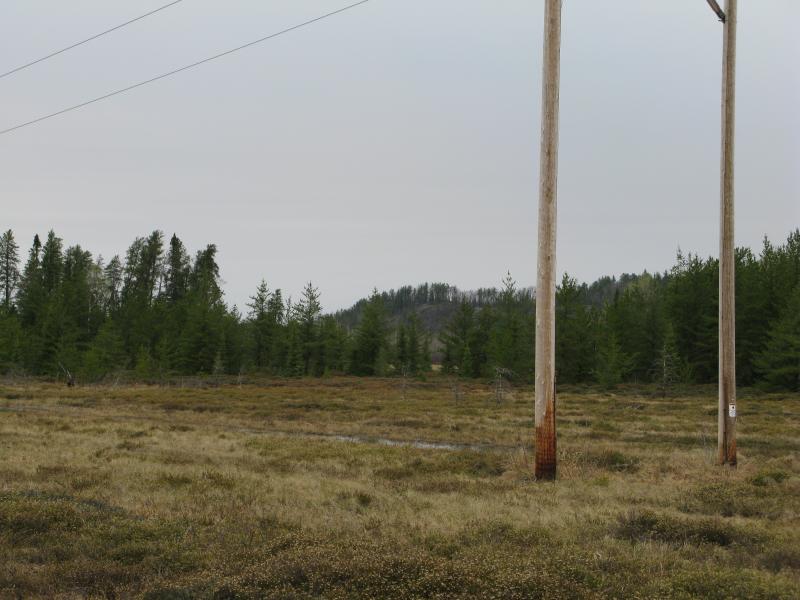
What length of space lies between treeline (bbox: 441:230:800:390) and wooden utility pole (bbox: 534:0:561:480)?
41.3 meters

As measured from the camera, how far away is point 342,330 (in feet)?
278

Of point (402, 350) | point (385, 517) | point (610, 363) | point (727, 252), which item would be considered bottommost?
point (385, 517)

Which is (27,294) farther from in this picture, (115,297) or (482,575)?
(482,575)

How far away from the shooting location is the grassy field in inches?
241

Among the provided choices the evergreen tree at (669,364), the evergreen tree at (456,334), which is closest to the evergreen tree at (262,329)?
the evergreen tree at (456,334)

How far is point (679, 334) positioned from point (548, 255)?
57252mm

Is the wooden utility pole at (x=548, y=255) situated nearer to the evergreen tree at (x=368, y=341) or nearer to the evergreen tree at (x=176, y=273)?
the evergreen tree at (x=368, y=341)

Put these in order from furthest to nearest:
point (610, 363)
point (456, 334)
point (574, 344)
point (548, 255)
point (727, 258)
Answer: point (456, 334)
point (574, 344)
point (610, 363)
point (727, 258)
point (548, 255)

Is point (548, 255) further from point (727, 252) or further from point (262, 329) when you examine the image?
point (262, 329)

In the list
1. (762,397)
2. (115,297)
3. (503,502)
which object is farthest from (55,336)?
(503,502)

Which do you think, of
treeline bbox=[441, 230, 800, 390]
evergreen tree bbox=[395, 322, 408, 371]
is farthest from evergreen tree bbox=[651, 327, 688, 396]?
evergreen tree bbox=[395, 322, 408, 371]

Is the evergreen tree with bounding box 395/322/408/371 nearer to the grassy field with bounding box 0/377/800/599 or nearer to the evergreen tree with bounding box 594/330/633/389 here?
the evergreen tree with bounding box 594/330/633/389

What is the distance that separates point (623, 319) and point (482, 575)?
63682 mm

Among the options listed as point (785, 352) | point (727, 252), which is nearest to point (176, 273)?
point (785, 352)
